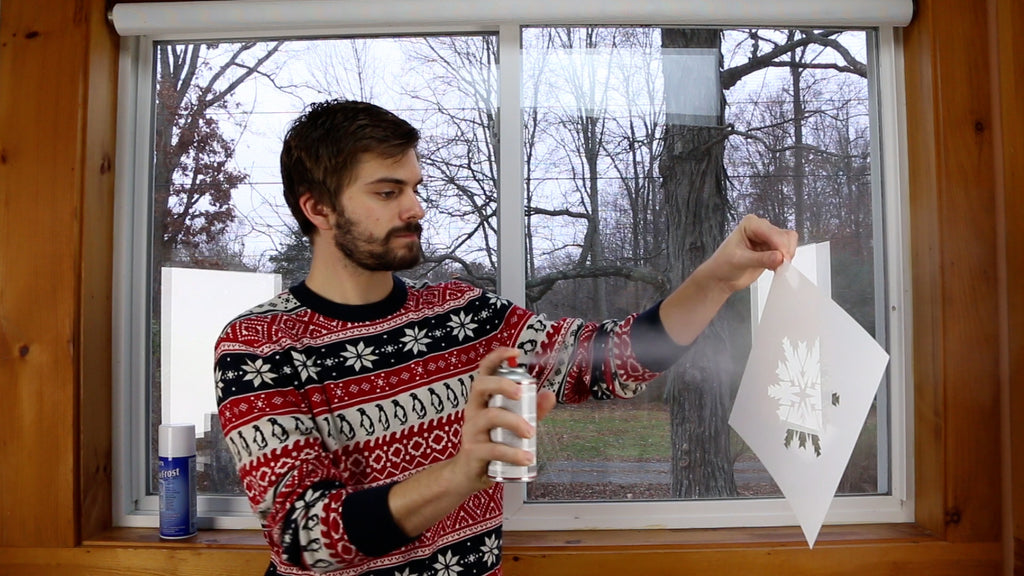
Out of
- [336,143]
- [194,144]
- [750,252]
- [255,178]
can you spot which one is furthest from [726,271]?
[194,144]

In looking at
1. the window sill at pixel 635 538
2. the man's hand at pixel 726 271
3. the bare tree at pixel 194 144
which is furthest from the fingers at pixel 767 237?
the bare tree at pixel 194 144

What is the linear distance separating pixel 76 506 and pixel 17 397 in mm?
250

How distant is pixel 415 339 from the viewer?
1.31m

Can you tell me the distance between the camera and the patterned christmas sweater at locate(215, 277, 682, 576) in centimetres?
109

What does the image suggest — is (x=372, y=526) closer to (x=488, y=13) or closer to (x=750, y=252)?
(x=750, y=252)

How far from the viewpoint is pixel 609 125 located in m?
1.69

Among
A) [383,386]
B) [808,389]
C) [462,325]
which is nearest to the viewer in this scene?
[808,389]

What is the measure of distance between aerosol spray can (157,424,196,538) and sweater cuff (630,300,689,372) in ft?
3.08

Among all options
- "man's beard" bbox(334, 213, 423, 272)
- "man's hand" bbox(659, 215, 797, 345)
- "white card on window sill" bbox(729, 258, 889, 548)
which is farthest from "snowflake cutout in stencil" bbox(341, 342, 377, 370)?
"white card on window sill" bbox(729, 258, 889, 548)

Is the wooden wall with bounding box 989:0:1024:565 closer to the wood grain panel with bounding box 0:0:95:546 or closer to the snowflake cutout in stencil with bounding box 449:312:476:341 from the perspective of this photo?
the snowflake cutout in stencil with bounding box 449:312:476:341

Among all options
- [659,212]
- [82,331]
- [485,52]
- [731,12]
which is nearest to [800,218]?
[659,212]

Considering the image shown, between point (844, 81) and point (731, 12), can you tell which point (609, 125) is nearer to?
point (731, 12)

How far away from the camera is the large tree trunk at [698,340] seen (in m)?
1.68

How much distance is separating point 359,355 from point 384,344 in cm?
5
